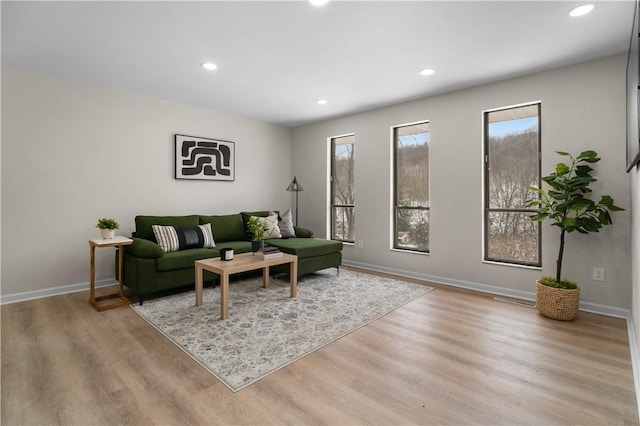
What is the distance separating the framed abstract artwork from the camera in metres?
4.71

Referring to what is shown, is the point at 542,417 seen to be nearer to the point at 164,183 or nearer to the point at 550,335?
the point at 550,335

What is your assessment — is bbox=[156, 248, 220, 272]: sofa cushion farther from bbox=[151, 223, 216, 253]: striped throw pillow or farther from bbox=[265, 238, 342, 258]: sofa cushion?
bbox=[265, 238, 342, 258]: sofa cushion

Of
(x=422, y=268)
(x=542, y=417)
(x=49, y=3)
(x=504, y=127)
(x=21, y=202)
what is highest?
(x=49, y=3)

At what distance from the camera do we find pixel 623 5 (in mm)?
2297

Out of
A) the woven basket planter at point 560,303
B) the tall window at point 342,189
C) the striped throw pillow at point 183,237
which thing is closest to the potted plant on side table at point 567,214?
the woven basket planter at point 560,303

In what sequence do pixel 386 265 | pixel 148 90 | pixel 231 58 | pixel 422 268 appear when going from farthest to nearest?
pixel 386 265 → pixel 422 268 → pixel 148 90 → pixel 231 58

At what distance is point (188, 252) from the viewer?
379 cm

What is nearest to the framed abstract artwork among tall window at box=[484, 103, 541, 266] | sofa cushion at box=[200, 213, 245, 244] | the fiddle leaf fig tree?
sofa cushion at box=[200, 213, 245, 244]

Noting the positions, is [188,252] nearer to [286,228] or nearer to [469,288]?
[286,228]

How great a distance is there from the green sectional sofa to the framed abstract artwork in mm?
740

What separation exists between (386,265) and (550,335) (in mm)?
2419

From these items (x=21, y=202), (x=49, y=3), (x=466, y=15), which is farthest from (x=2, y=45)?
(x=466, y=15)

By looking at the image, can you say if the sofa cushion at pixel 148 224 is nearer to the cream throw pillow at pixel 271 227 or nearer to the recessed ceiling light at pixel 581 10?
the cream throw pillow at pixel 271 227

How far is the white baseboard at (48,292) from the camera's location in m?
3.44
